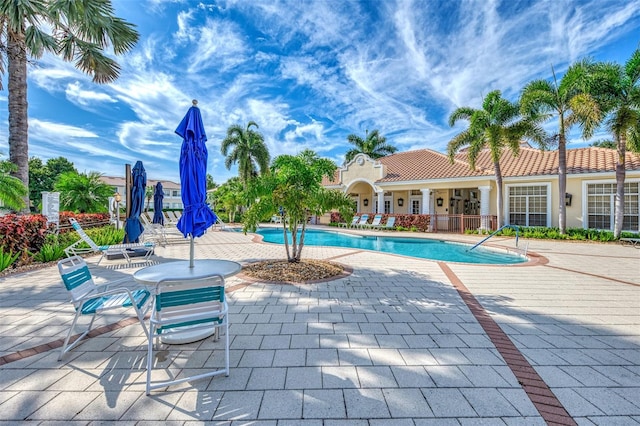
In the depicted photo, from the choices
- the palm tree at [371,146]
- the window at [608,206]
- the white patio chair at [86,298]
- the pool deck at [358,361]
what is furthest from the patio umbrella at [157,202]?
the window at [608,206]

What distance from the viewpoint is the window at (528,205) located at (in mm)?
17844

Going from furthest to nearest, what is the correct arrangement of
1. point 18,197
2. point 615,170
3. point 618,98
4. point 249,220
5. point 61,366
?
point 615,170 → point 618,98 → point 18,197 → point 249,220 → point 61,366

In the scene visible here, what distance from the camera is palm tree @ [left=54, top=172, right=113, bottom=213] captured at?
53.7ft

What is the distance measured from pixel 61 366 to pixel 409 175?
2264cm

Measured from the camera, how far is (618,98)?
1323cm

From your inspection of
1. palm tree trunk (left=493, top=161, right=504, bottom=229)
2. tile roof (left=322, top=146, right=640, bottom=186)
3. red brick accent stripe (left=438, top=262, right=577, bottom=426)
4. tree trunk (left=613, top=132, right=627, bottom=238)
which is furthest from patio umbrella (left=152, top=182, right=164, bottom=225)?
tree trunk (left=613, top=132, right=627, bottom=238)

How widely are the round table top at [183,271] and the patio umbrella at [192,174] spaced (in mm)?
207

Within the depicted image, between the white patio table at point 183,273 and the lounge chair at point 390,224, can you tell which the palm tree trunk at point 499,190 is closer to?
the lounge chair at point 390,224

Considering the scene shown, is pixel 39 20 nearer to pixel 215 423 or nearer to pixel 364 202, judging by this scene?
pixel 215 423

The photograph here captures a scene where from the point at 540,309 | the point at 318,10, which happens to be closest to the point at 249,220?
the point at 540,309

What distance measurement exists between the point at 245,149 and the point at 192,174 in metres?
24.1

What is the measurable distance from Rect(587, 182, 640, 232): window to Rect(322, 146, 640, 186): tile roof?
1177 millimetres

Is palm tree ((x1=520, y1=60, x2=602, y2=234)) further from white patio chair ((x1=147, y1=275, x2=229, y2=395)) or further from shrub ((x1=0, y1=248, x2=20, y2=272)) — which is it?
shrub ((x1=0, y1=248, x2=20, y2=272))

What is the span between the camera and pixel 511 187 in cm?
1883
